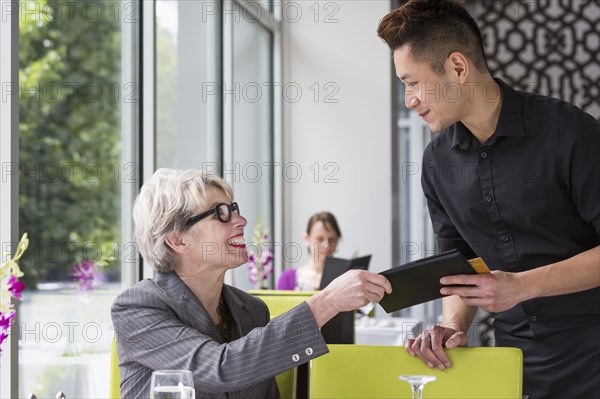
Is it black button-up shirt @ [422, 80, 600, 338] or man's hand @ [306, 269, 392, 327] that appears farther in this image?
black button-up shirt @ [422, 80, 600, 338]

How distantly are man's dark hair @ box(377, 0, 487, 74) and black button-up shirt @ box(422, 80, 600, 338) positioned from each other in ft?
0.54

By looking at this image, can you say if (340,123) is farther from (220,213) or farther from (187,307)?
(187,307)

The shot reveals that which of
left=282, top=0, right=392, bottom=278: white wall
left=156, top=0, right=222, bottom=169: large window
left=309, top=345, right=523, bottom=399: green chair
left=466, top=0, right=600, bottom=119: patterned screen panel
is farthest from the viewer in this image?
left=282, top=0, right=392, bottom=278: white wall

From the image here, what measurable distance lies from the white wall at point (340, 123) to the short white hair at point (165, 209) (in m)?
4.69

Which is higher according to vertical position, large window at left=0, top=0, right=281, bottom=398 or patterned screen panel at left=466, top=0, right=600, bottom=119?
patterned screen panel at left=466, top=0, right=600, bottom=119

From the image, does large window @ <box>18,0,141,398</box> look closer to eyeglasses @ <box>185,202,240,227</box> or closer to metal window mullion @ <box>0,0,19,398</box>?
metal window mullion @ <box>0,0,19,398</box>

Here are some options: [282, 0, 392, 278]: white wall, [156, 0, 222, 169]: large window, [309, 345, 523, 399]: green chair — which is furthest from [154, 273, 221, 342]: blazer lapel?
[282, 0, 392, 278]: white wall

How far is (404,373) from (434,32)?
88 centimetres

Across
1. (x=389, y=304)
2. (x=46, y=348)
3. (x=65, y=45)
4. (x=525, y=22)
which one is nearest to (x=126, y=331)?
(x=389, y=304)

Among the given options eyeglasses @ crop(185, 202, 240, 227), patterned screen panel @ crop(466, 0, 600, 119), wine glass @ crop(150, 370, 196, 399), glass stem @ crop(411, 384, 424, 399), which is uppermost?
patterned screen panel @ crop(466, 0, 600, 119)

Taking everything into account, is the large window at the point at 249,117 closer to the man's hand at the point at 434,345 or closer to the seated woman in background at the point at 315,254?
the seated woman in background at the point at 315,254

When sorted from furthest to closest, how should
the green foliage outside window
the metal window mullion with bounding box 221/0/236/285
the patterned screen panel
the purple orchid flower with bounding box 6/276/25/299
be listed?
the green foliage outside window < the patterned screen panel < the metal window mullion with bounding box 221/0/236/285 < the purple orchid flower with bounding box 6/276/25/299

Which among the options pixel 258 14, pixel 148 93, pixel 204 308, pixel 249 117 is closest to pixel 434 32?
pixel 204 308

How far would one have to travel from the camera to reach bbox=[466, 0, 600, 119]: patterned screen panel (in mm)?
6727
